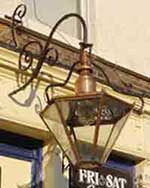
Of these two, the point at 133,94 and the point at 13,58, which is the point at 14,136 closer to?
the point at 13,58

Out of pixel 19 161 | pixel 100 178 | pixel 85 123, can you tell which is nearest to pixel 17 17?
pixel 19 161

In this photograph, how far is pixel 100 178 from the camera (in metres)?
7.11

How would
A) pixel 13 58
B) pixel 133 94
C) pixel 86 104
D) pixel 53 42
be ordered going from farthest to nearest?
pixel 133 94
pixel 53 42
pixel 13 58
pixel 86 104

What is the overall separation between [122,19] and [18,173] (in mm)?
2109

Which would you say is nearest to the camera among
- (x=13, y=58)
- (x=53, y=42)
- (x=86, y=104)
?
(x=86, y=104)

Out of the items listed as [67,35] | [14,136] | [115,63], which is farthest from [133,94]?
[14,136]

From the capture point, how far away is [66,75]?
692 cm

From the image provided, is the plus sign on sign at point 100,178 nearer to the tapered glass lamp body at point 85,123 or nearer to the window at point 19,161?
the window at point 19,161

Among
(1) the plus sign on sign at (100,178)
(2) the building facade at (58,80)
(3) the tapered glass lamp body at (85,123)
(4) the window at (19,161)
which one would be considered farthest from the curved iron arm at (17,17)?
(1) the plus sign on sign at (100,178)

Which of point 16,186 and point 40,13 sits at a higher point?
point 40,13

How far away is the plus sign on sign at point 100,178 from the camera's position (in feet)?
22.6

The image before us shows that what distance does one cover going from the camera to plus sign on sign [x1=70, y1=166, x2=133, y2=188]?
272 inches

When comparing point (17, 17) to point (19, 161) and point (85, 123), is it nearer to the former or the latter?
point (19, 161)

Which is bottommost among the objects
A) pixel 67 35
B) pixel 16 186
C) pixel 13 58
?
pixel 16 186
